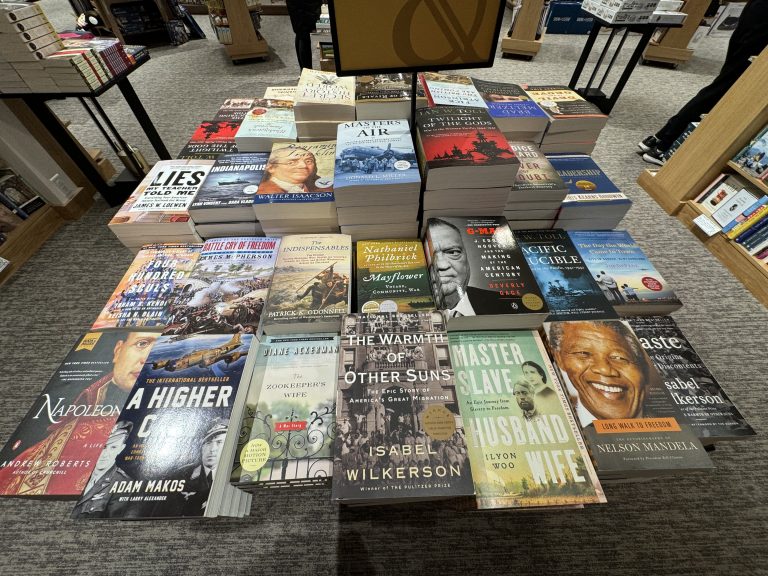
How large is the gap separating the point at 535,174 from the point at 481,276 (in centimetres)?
57

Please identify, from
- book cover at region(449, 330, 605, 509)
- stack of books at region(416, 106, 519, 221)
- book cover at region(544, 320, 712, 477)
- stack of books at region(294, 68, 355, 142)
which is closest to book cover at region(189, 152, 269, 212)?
stack of books at region(294, 68, 355, 142)

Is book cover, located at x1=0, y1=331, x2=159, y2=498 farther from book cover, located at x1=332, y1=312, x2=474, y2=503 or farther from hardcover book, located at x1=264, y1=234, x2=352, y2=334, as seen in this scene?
book cover, located at x1=332, y1=312, x2=474, y2=503

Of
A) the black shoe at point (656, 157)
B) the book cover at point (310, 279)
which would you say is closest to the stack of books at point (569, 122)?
the book cover at point (310, 279)

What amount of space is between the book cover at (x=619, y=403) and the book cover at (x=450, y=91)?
1018mm

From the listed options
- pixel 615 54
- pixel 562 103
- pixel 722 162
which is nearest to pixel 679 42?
pixel 615 54

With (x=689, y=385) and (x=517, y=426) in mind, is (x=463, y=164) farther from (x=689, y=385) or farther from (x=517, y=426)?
(x=689, y=385)

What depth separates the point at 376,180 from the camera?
3.56 feet

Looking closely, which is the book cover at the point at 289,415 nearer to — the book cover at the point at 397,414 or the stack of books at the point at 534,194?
the book cover at the point at 397,414

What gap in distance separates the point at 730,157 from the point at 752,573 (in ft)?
6.87

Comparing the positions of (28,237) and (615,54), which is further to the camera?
(615,54)

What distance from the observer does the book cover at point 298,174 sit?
1.21m

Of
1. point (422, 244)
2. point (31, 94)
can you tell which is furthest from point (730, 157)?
point (31, 94)

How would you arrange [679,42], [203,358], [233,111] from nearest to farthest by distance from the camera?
[203,358]
[233,111]
[679,42]

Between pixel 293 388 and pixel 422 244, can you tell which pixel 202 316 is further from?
pixel 422 244
